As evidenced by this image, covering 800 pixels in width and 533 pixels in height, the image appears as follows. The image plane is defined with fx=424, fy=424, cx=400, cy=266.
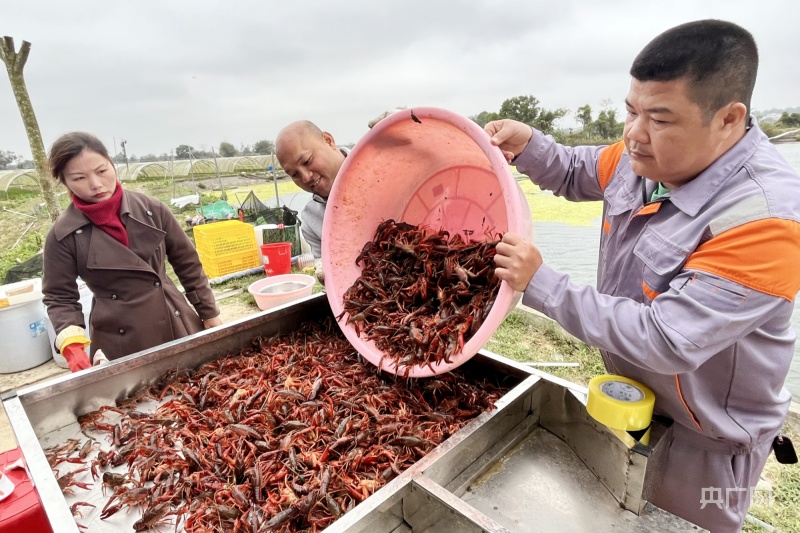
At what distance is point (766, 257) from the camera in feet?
4.43

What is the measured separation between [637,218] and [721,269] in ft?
1.84

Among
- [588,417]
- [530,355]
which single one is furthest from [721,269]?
[530,355]

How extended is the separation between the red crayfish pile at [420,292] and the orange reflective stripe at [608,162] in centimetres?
74

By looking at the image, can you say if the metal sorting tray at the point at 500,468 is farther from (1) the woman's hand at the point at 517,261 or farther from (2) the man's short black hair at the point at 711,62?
(2) the man's short black hair at the point at 711,62

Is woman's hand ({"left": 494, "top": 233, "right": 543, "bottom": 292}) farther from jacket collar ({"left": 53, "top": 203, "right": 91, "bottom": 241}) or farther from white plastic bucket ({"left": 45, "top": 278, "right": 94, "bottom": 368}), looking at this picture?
white plastic bucket ({"left": 45, "top": 278, "right": 94, "bottom": 368})

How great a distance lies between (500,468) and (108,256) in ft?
10.3

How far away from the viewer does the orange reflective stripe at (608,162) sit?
239 cm

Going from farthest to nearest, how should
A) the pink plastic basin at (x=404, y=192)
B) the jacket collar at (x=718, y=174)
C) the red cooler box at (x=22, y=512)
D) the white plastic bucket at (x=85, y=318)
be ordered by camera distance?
the white plastic bucket at (x=85, y=318) → the pink plastic basin at (x=404, y=192) → the red cooler box at (x=22, y=512) → the jacket collar at (x=718, y=174)

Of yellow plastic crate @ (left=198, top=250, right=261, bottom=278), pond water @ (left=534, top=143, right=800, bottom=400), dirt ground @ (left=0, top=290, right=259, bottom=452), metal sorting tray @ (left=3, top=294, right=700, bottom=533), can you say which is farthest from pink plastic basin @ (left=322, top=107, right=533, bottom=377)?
yellow plastic crate @ (left=198, top=250, right=261, bottom=278)

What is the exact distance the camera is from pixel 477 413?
7.09 ft

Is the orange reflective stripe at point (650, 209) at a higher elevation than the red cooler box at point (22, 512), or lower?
higher

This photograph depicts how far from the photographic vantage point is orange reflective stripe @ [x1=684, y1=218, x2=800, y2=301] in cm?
134

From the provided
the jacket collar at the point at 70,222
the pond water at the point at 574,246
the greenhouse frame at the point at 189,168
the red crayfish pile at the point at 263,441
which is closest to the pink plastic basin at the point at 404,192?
the red crayfish pile at the point at 263,441

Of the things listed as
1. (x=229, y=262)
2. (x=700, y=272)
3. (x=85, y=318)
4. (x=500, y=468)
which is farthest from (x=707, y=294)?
(x=229, y=262)
